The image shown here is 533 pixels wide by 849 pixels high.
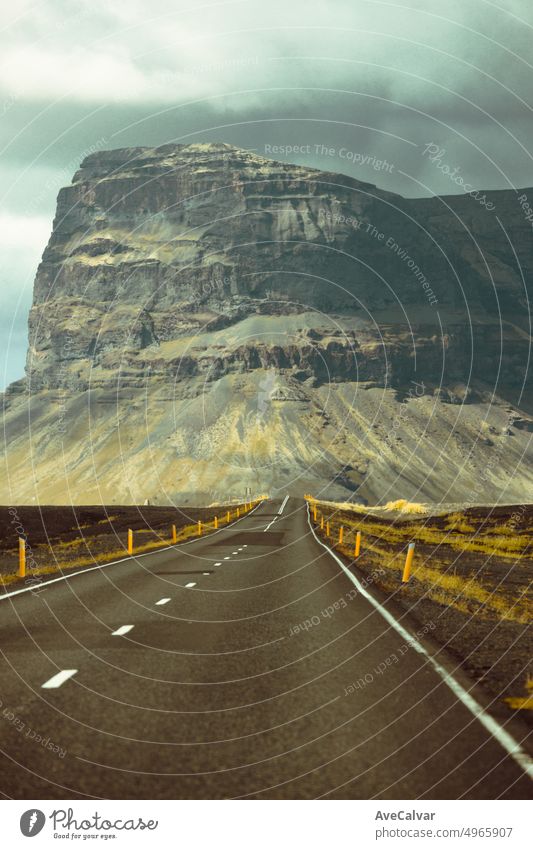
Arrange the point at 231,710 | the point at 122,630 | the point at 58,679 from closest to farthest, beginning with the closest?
the point at 231,710 → the point at 58,679 → the point at 122,630

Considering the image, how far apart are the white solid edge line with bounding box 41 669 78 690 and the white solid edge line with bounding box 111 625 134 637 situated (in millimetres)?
3037

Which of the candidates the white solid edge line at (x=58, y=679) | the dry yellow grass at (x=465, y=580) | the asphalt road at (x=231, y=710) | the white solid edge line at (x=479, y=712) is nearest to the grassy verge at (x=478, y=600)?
the dry yellow grass at (x=465, y=580)

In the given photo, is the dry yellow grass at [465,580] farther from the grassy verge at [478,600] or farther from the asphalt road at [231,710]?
the asphalt road at [231,710]

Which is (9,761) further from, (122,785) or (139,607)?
(139,607)

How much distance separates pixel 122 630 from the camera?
13812 mm

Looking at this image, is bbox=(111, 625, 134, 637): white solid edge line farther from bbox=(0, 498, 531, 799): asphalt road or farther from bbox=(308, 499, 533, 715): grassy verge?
bbox=(308, 499, 533, 715): grassy verge

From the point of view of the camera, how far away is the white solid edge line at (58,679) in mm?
9367

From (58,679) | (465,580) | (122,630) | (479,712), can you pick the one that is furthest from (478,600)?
(58,679)

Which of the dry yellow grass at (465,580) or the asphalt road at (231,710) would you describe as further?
the dry yellow grass at (465,580)

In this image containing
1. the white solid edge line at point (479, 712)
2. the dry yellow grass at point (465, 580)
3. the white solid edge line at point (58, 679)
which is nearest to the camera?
the white solid edge line at point (479, 712)

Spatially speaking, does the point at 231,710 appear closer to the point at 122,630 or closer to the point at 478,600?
the point at 122,630

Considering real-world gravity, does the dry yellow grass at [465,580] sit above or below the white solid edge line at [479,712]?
below

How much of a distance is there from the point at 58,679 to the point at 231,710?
2193mm

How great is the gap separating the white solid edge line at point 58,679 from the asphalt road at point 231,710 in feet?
0.15
